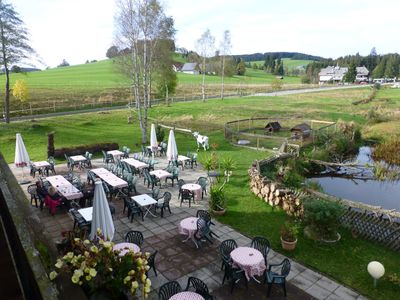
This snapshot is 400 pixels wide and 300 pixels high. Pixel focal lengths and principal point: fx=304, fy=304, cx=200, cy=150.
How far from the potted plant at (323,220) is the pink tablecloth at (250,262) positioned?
3136 mm

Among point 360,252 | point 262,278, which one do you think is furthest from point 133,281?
point 360,252

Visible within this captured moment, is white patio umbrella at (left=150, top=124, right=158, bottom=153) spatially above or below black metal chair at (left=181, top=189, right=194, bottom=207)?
above

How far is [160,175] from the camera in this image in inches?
599

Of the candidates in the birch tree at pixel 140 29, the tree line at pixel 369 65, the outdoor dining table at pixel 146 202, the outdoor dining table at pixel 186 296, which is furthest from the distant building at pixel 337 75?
the outdoor dining table at pixel 186 296

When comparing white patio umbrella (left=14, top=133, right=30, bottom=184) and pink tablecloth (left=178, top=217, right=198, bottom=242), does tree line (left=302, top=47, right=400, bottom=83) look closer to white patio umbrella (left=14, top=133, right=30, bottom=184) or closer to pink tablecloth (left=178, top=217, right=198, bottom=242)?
white patio umbrella (left=14, top=133, right=30, bottom=184)

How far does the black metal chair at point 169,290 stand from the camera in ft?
22.8

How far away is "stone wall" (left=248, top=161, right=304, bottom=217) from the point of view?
12.4 metres

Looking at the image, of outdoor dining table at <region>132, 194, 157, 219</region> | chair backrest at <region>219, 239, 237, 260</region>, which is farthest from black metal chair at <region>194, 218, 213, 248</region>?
outdoor dining table at <region>132, 194, 157, 219</region>

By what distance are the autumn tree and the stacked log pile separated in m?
26.7

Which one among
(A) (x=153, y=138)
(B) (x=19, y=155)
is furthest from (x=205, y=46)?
(B) (x=19, y=155)

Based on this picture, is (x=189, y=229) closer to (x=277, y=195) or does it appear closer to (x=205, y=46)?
(x=277, y=195)

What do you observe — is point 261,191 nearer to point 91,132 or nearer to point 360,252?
point 360,252

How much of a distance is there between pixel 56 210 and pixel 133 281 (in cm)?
966

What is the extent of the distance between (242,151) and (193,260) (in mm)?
14745
